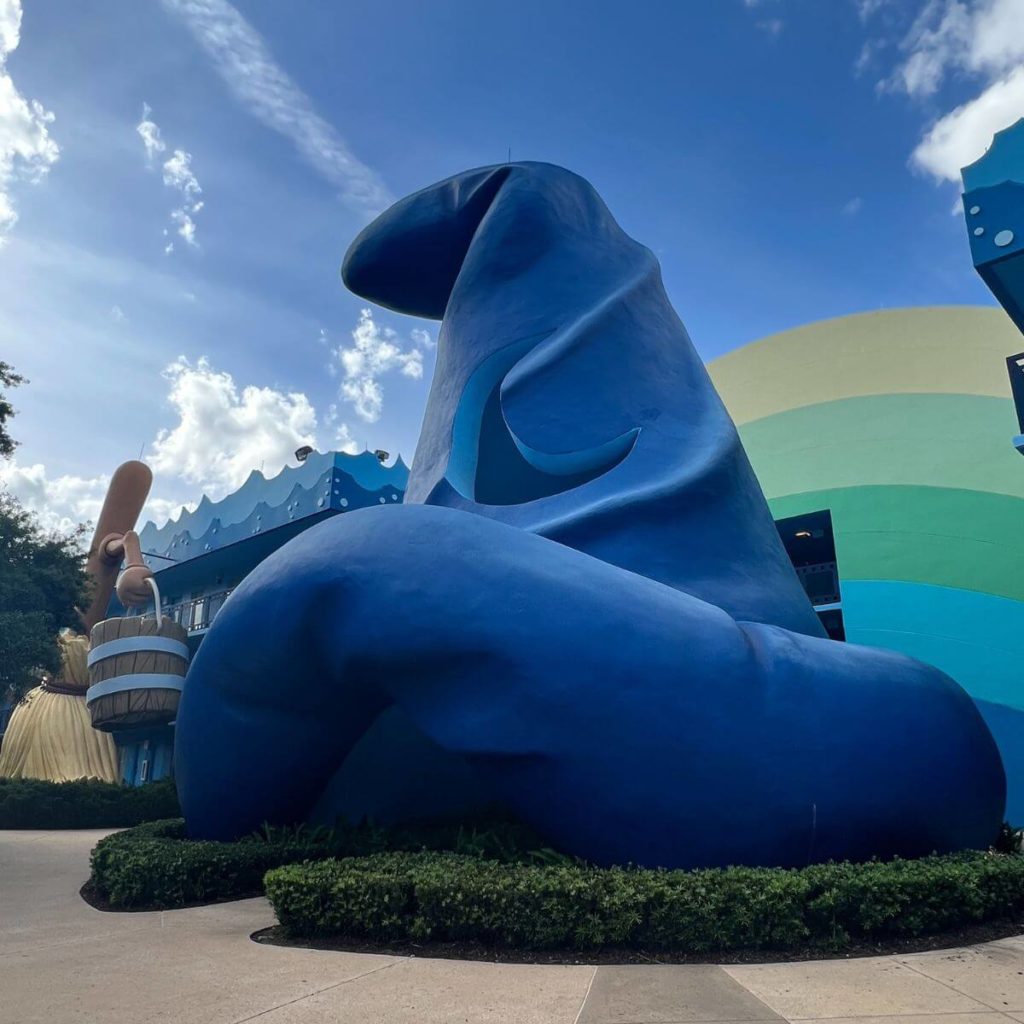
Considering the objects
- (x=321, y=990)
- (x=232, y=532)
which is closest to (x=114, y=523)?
(x=232, y=532)

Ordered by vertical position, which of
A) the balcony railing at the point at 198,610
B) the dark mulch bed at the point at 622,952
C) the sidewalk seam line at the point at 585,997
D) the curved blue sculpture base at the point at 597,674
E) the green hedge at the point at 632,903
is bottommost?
the dark mulch bed at the point at 622,952

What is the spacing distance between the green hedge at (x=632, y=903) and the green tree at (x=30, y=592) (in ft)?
36.8

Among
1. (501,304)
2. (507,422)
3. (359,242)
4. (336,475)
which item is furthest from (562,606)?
(336,475)

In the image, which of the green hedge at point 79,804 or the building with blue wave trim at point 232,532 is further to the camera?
the building with blue wave trim at point 232,532

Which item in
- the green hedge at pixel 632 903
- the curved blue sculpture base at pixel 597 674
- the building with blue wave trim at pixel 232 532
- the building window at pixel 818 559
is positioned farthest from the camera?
the building with blue wave trim at pixel 232 532

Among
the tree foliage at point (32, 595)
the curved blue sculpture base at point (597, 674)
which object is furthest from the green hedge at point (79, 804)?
the curved blue sculpture base at point (597, 674)

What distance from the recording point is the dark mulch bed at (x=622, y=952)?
250 inches

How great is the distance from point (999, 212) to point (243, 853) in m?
13.3

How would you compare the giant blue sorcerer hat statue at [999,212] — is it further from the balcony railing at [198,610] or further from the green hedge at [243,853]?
the balcony railing at [198,610]

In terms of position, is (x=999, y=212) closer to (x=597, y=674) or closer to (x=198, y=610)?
(x=597, y=674)

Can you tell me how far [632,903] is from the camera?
21.4 feet

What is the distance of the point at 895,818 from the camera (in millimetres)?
8758

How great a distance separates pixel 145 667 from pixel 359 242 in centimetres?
1715

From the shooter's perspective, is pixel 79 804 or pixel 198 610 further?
pixel 198 610
